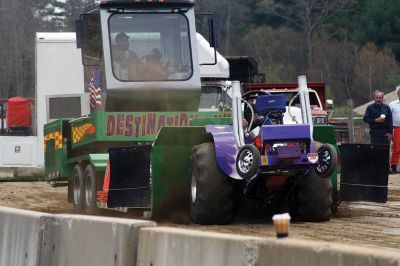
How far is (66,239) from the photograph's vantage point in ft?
23.1

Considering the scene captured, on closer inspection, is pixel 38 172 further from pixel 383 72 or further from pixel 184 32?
pixel 383 72

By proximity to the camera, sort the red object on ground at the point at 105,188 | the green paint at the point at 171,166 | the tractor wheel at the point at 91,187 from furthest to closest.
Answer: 1. the tractor wheel at the point at 91,187
2. the red object on ground at the point at 105,188
3. the green paint at the point at 171,166

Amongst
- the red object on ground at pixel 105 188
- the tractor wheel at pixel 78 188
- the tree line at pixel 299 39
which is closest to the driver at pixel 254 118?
the red object on ground at pixel 105 188

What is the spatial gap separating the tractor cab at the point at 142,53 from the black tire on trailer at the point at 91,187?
4.18 ft

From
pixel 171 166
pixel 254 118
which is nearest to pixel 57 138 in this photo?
pixel 171 166

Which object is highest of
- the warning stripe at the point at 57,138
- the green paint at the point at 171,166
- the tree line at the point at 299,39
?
the tree line at the point at 299,39

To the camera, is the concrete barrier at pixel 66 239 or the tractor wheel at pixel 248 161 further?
the tractor wheel at pixel 248 161

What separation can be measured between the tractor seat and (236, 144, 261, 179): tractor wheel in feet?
2.58

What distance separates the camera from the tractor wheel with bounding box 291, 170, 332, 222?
1255 centimetres

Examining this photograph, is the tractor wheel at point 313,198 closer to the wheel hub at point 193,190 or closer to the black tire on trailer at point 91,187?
the wheel hub at point 193,190

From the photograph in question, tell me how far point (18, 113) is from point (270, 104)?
69.5ft

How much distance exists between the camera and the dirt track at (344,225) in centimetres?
1094

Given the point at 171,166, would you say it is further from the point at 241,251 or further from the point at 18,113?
the point at 18,113

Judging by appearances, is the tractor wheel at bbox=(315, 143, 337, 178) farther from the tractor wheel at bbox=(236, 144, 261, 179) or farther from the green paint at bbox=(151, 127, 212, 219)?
the green paint at bbox=(151, 127, 212, 219)
